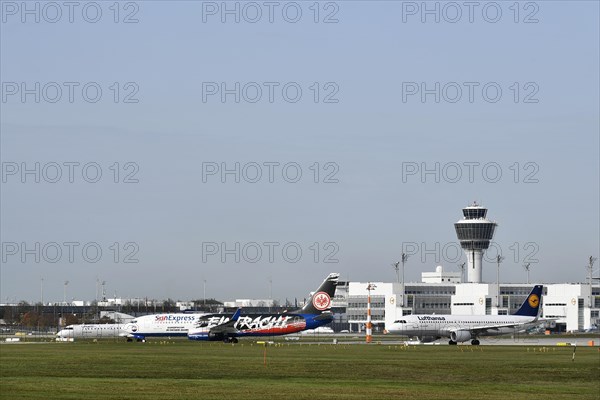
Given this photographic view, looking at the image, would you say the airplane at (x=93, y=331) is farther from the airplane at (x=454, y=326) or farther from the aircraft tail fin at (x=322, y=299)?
the airplane at (x=454, y=326)

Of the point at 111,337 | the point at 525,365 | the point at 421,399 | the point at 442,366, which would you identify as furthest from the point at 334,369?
the point at 111,337

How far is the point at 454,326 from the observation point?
132625mm

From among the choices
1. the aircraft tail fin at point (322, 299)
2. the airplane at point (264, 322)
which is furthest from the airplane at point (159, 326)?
the aircraft tail fin at point (322, 299)

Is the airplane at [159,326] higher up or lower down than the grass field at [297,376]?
higher up

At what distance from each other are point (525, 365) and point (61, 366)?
107 ft

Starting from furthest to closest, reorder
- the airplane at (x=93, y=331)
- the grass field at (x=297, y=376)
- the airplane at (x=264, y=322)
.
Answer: the airplane at (x=93, y=331) < the airplane at (x=264, y=322) < the grass field at (x=297, y=376)

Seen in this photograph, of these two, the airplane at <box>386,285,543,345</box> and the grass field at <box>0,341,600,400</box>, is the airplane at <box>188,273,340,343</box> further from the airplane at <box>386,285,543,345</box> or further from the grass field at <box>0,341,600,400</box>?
the grass field at <box>0,341,600,400</box>

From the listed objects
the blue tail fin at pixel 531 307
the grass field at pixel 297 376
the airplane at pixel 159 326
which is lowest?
the grass field at pixel 297 376

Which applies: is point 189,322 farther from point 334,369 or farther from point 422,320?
point 334,369

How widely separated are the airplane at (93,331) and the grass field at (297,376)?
2063 inches

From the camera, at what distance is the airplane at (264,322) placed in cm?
13688

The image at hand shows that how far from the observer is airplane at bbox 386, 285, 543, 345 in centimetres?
13162

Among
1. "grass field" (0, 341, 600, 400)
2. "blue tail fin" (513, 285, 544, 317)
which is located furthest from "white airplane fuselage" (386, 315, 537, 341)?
"grass field" (0, 341, 600, 400)

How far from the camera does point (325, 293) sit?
144 meters
